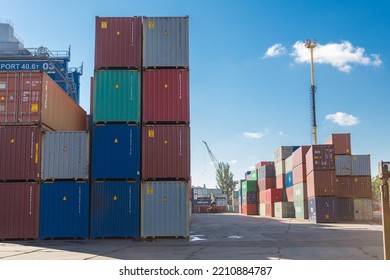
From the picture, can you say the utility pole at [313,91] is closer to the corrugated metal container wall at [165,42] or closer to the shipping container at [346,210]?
the shipping container at [346,210]

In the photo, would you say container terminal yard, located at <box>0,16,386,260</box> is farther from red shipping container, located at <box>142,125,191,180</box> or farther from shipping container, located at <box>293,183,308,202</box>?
shipping container, located at <box>293,183,308,202</box>

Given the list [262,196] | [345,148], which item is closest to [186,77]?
[345,148]

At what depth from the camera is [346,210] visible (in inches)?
1684

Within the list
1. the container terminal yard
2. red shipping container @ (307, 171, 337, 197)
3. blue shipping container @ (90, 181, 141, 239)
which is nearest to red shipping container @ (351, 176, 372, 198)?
red shipping container @ (307, 171, 337, 197)

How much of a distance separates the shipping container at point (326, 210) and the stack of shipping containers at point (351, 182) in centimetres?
358

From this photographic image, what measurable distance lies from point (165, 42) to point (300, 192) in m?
29.1

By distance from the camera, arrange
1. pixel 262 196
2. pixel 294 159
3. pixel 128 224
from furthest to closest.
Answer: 1. pixel 262 196
2. pixel 294 159
3. pixel 128 224

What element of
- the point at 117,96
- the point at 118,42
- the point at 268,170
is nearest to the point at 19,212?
the point at 117,96

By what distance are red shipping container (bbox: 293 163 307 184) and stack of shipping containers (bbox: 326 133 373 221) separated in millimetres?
3290

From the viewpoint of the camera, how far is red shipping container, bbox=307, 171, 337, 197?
39438mm

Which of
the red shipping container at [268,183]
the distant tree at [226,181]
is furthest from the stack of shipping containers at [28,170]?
the distant tree at [226,181]

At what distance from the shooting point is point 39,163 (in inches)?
872
